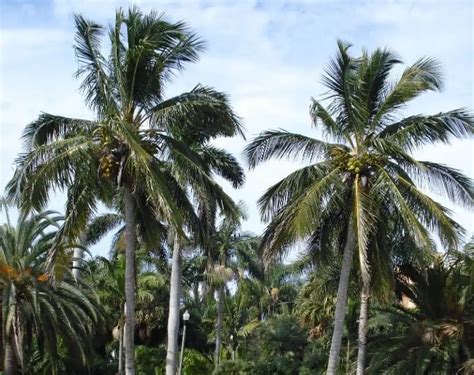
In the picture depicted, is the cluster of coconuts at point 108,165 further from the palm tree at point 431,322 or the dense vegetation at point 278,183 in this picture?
the palm tree at point 431,322

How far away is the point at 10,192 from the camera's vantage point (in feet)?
57.9

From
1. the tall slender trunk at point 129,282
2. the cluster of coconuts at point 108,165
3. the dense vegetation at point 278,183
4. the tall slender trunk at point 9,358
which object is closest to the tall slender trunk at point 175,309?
the dense vegetation at point 278,183

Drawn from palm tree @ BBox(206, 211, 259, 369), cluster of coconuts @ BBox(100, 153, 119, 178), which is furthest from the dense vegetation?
palm tree @ BBox(206, 211, 259, 369)

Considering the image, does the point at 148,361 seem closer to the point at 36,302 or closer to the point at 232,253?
the point at 232,253

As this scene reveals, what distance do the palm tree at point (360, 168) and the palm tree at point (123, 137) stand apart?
85.2 inches

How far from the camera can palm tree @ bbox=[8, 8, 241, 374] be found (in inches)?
673

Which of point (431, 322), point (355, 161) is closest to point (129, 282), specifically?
point (355, 161)

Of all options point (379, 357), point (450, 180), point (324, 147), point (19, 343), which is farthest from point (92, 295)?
point (450, 180)

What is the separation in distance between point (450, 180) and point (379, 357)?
25.3 feet

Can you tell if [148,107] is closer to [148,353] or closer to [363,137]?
Answer: [363,137]

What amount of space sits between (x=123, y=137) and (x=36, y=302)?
10.3m

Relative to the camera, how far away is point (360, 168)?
1864 cm

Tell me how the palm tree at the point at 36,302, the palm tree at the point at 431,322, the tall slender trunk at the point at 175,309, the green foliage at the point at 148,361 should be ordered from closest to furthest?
the palm tree at the point at 431,322, the tall slender trunk at the point at 175,309, the palm tree at the point at 36,302, the green foliage at the point at 148,361

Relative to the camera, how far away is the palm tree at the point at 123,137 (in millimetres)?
17094
